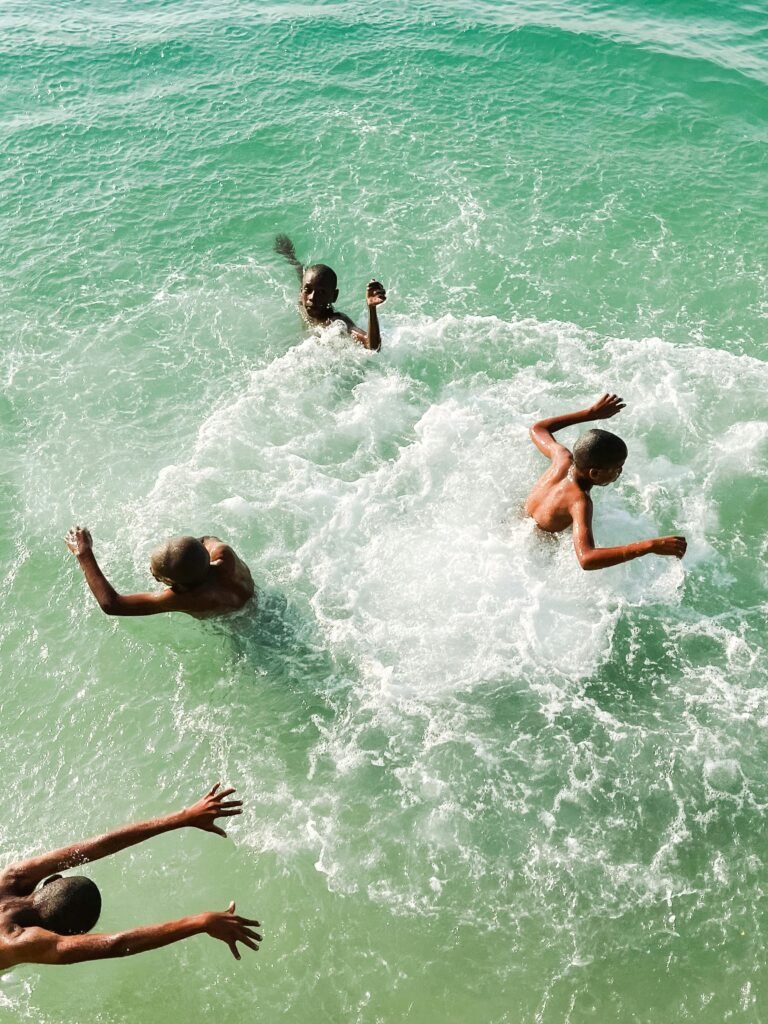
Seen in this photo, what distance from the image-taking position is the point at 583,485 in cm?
637

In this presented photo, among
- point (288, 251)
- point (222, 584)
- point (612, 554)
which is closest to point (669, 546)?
point (612, 554)

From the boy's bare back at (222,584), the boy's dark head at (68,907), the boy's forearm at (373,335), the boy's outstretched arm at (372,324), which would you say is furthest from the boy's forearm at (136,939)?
the boy's forearm at (373,335)

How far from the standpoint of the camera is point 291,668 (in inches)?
259

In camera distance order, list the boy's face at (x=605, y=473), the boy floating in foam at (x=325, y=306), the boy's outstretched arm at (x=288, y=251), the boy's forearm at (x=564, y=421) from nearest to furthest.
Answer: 1. the boy's face at (x=605, y=473)
2. the boy's forearm at (x=564, y=421)
3. the boy floating in foam at (x=325, y=306)
4. the boy's outstretched arm at (x=288, y=251)

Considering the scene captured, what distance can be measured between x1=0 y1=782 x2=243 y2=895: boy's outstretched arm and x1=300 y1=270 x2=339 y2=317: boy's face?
6.17 meters

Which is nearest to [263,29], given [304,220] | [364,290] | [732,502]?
[304,220]

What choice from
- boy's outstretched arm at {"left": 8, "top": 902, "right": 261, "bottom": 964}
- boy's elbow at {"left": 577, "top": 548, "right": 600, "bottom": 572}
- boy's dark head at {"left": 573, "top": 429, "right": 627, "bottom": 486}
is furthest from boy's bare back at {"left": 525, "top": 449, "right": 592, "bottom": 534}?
boy's outstretched arm at {"left": 8, "top": 902, "right": 261, "bottom": 964}

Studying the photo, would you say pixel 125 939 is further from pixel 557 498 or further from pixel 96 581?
pixel 557 498

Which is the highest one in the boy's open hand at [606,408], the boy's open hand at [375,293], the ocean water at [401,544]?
the boy's open hand at [375,293]

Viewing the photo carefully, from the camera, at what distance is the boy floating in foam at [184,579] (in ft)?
18.8

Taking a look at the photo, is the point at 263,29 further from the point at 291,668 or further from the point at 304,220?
the point at 291,668

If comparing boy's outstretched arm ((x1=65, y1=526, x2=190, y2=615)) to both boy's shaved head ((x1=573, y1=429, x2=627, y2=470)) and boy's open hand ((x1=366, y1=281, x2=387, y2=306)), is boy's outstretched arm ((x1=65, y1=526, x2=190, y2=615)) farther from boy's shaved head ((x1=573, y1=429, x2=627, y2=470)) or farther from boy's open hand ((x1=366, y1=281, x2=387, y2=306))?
boy's open hand ((x1=366, y1=281, x2=387, y2=306))

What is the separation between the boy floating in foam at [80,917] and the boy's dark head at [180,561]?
1886 millimetres

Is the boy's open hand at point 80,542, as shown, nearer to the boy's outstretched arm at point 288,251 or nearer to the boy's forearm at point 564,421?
the boy's forearm at point 564,421
